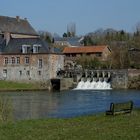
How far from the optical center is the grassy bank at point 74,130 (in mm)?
14516

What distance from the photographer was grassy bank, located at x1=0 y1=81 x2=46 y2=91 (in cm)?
6423

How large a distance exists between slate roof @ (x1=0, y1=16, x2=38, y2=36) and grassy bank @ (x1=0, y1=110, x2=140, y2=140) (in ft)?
229

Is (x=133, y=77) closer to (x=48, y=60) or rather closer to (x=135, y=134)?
(x=48, y=60)

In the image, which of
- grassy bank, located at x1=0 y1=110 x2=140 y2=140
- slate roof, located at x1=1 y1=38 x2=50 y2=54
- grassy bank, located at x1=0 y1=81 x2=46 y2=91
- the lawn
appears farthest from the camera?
slate roof, located at x1=1 y1=38 x2=50 y2=54

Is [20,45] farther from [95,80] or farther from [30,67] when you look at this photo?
[95,80]

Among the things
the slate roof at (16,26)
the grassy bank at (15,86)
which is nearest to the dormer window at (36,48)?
the grassy bank at (15,86)

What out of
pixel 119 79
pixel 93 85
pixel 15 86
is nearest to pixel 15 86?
pixel 15 86

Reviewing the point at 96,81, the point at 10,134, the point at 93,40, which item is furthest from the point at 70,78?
the point at 93,40

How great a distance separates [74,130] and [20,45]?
54.7 meters

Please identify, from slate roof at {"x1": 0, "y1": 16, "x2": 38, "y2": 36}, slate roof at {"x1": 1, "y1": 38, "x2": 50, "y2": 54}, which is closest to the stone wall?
slate roof at {"x1": 1, "y1": 38, "x2": 50, "y2": 54}

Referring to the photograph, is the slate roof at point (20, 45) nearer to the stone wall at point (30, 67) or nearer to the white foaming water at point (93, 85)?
the stone wall at point (30, 67)

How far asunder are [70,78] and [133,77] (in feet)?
30.4

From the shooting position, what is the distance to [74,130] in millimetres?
16078

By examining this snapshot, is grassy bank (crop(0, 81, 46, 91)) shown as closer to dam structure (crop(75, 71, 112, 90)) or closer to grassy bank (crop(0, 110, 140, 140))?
dam structure (crop(75, 71, 112, 90))
